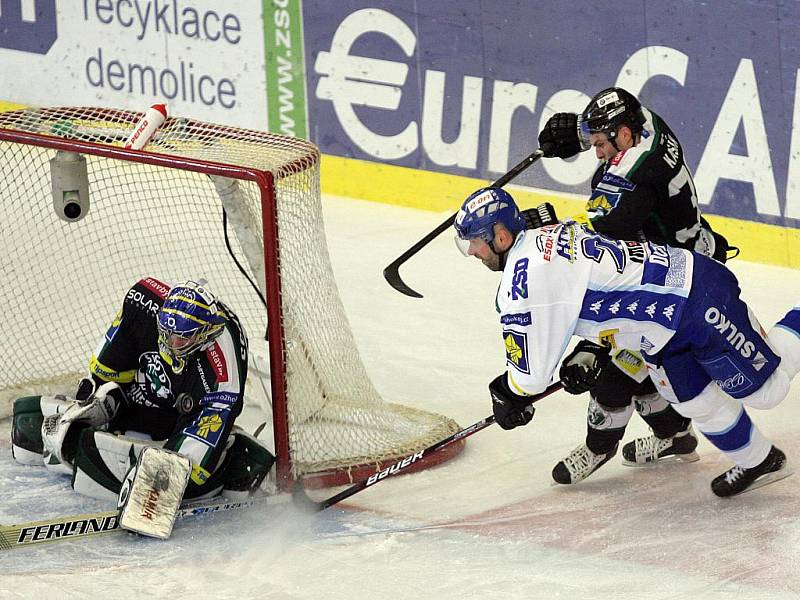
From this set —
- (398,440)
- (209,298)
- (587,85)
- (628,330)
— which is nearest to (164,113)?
(209,298)

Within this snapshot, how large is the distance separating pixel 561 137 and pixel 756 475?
3.99ft

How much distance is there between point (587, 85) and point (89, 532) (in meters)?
3.32

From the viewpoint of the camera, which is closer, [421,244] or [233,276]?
[421,244]

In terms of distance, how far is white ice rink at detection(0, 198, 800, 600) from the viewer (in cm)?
373

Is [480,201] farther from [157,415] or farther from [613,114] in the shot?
[157,415]

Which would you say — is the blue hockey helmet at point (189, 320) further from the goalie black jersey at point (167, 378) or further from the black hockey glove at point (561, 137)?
the black hockey glove at point (561, 137)

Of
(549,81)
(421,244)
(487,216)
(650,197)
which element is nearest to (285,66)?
(549,81)

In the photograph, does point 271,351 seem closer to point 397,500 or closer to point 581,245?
point 397,500

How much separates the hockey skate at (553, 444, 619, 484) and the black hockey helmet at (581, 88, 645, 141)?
94 centimetres

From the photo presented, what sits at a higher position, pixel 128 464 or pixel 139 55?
pixel 128 464

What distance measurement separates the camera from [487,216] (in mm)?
3670

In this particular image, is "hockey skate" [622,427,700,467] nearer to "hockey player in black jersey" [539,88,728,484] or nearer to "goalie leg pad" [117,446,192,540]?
"hockey player in black jersey" [539,88,728,484]

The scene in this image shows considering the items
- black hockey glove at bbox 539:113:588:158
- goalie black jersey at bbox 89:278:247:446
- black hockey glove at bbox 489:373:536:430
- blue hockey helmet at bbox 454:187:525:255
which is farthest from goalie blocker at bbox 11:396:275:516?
black hockey glove at bbox 539:113:588:158

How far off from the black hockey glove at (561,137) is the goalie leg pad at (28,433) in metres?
1.80
